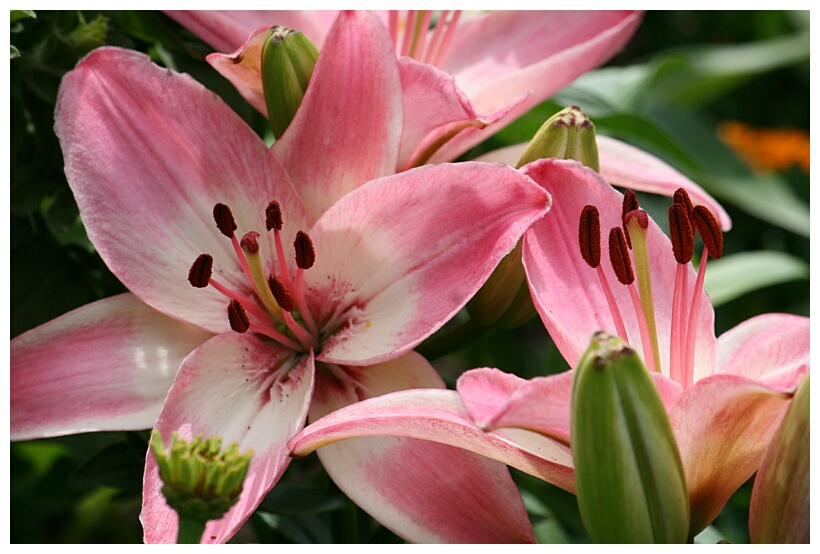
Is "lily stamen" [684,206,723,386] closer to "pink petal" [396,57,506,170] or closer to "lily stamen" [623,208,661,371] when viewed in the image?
"lily stamen" [623,208,661,371]

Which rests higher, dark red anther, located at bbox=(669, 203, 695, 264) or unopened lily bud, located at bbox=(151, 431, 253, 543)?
dark red anther, located at bbox=(669, 203, 695, 264)

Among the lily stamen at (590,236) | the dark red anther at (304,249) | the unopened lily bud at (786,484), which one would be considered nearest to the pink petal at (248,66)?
the dark red anther at (304,249)

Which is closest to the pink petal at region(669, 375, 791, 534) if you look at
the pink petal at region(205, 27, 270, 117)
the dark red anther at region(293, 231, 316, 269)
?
the dark red anther at region(293, 231, 316, 269)

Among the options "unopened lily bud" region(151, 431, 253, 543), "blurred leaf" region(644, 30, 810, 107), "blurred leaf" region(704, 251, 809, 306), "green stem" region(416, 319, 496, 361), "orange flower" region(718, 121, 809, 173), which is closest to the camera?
"unopened lily bud" region(151, 431, 253, 543)

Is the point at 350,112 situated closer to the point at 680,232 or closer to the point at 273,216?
the point at 273,216

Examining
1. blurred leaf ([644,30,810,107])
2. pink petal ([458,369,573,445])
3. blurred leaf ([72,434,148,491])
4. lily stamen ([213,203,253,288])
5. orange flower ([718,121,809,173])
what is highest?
lily stamen ([213,203,253,288])

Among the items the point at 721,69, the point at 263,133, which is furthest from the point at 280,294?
the point at 721,69

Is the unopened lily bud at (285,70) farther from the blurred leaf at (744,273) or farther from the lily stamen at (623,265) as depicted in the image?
the blurred leaf at (744,273)

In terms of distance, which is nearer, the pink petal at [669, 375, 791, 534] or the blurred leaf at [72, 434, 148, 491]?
the pink petal at [669, 375, 791, 534]
